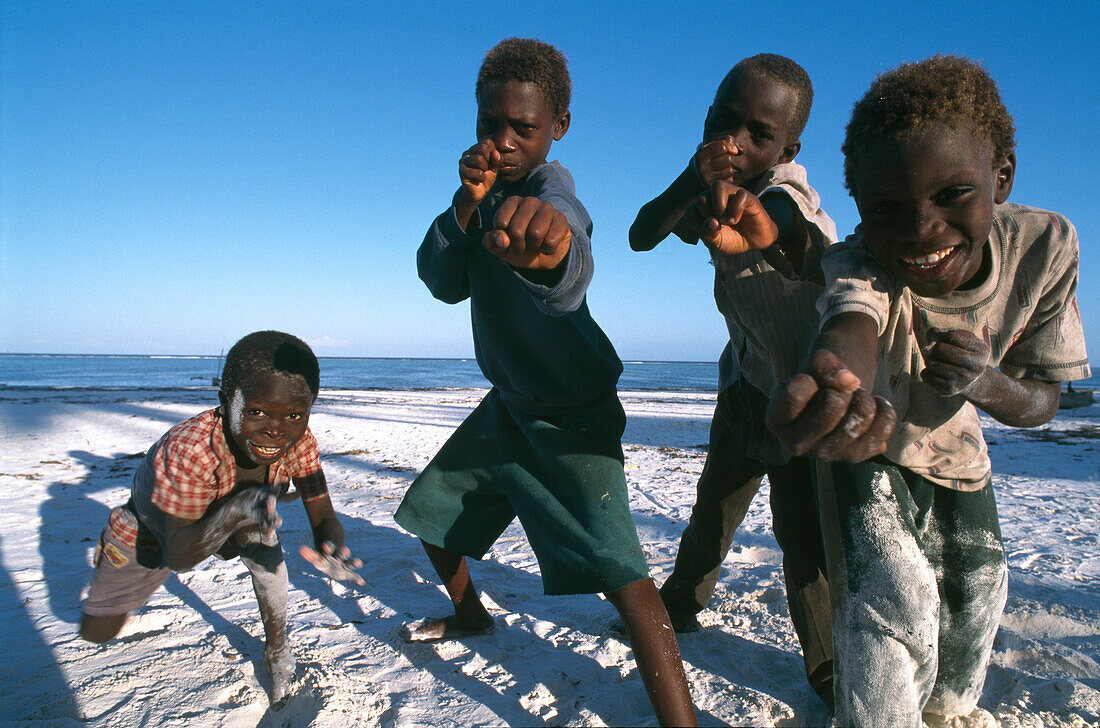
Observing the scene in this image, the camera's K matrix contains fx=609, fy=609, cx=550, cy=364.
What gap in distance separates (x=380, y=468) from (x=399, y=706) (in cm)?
404

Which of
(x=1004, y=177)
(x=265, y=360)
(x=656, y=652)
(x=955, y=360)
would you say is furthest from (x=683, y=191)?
(x=265, y=360)

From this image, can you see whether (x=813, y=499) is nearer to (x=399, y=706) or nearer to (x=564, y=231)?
(x=564, y=231)

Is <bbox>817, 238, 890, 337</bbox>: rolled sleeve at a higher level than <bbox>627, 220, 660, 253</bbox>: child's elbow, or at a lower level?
lower

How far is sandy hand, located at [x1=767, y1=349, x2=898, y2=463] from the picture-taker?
958 mm

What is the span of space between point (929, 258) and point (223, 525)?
7.40ft

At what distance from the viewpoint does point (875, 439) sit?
0.97 m

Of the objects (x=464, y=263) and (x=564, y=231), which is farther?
(x=464, y=263)

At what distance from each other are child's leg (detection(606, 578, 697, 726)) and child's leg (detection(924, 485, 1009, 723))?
72cm

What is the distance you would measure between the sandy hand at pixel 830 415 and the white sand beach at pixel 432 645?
1286 mm

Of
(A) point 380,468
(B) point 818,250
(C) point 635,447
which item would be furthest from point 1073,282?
(C) point 635,447

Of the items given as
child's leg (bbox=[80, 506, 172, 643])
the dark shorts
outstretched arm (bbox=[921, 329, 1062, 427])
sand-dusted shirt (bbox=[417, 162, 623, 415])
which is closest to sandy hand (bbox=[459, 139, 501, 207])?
sand-dusted shirt (bbox=[417, 162, 623, 415])

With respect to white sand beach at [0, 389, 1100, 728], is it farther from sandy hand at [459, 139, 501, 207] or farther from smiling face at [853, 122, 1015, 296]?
sandy hand at [459, 139, 501, 207]

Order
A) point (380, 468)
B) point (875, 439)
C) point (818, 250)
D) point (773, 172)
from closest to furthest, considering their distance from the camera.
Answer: point (875, 439) → point (818, 250) → point (773, 172) → point (380, 468)

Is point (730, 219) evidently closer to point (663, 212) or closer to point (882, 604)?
point (663, 212)
